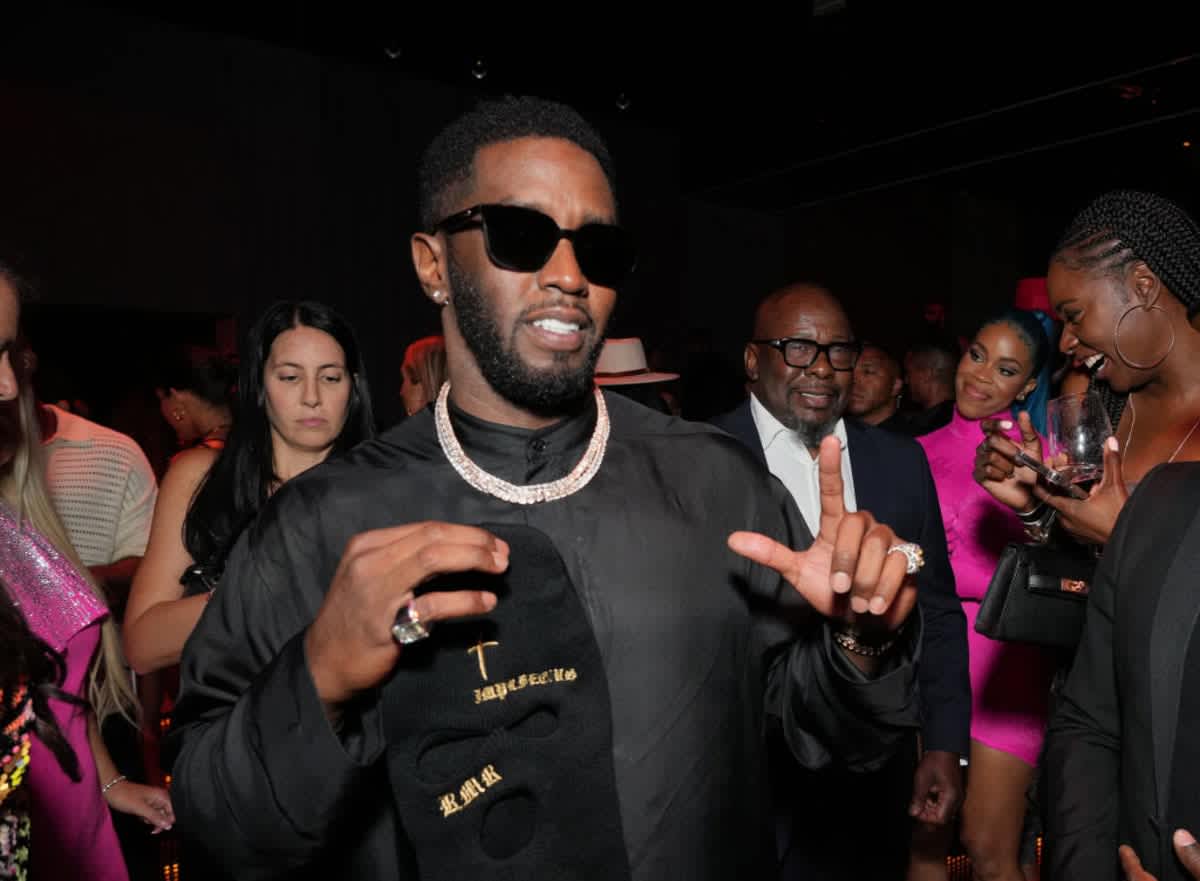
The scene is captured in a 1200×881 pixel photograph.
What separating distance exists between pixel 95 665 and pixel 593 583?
4.81 feet

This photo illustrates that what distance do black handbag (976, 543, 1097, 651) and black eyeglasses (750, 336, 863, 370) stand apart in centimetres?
106

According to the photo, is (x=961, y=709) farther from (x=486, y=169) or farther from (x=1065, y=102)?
(x=1065, y=102)

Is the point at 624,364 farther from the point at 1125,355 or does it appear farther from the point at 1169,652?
the point at 1169,652

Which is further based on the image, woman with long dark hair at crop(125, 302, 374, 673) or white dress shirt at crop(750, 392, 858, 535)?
white dress shirt at crop(750, 392, 858, 535)

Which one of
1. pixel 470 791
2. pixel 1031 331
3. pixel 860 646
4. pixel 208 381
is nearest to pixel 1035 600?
pixel 860 646

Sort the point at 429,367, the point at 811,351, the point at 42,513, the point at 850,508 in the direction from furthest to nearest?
the point at 429,367 < the point at 811,351 < the point at 850,508 < the point at 42,513

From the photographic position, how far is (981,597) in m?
3.41

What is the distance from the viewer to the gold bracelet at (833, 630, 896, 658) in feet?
4.40

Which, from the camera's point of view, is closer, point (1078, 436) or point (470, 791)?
point (470, 791)

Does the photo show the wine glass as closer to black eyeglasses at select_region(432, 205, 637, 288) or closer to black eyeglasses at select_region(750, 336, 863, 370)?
black eyeglasses at select_region(750, 336, 863, 370)

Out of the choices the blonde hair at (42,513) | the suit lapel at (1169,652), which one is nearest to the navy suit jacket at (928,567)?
the suit lapel at (1169,652)

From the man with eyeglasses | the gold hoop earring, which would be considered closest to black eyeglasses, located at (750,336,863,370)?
the man with eyeglasses

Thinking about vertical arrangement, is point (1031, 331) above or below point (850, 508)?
above

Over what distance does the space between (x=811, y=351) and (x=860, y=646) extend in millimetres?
2104
